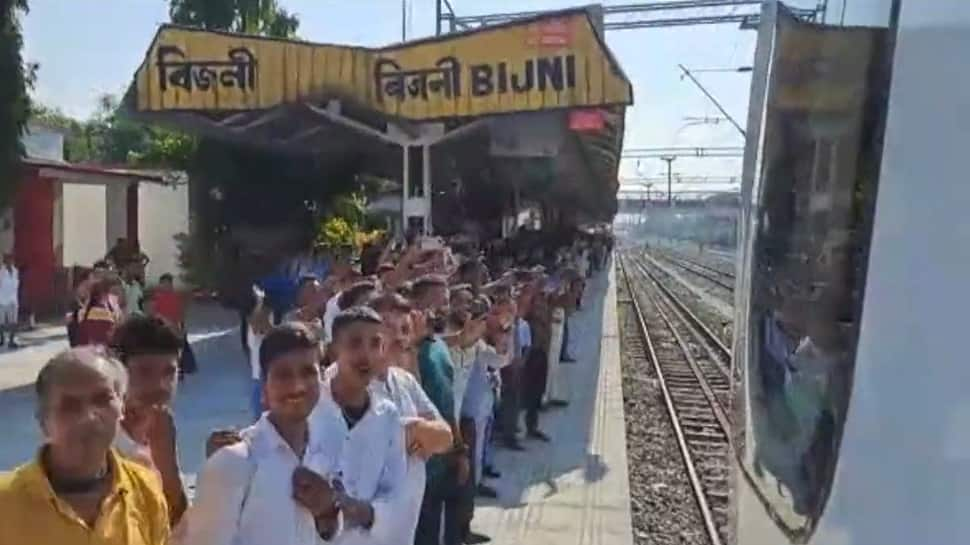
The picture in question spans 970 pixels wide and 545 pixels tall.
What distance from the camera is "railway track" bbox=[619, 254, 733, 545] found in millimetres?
10988

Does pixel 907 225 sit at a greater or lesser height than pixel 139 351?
greater

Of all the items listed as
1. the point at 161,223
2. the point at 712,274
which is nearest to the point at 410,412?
the point at 161,223

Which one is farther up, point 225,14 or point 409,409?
point 225,14

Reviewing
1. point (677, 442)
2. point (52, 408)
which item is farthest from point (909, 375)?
point (677, 442)

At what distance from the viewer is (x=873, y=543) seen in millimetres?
2008

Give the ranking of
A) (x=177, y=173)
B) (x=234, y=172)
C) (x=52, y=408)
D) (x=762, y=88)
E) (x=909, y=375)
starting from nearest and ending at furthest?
(x=909, y=375)
(x=52, y=408)
(x=762, y=88)
(x=234, y=172)
(x=177, y=173)

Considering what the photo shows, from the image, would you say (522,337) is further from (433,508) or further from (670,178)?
(670,178)

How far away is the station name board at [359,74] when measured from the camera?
16078 millimetres

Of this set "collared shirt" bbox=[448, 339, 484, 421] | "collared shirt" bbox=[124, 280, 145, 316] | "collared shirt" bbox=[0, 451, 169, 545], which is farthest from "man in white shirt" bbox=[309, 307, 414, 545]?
"collared shirt" bbox=[124, 280, 145, 316]

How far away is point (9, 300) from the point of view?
2045 centimetres

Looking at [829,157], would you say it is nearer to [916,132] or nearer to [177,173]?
[916,132]

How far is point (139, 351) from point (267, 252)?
87.7ft

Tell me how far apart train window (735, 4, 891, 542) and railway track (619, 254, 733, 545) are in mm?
2106

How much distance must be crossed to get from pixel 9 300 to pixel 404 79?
780cm
